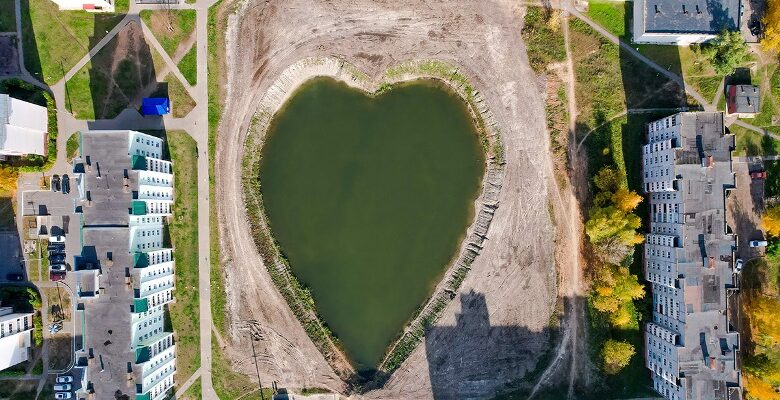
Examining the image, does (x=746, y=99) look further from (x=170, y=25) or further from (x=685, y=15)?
(x=170, y=25)

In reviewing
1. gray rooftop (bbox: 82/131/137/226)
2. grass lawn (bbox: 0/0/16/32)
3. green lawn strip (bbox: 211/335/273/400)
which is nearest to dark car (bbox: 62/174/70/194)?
gray rooftop (bbox: 82/131/137/226)

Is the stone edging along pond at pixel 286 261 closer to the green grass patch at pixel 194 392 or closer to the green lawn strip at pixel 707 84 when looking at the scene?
the green grass patch at pixel 194 392

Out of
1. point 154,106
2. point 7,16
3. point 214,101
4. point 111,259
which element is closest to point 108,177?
point 111,259

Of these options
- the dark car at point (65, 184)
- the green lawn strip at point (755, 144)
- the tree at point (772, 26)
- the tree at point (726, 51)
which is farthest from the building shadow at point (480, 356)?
the dark car at point (65, 184)

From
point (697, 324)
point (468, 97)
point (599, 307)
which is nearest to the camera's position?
point (697, 324)

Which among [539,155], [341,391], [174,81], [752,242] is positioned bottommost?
[341,391]

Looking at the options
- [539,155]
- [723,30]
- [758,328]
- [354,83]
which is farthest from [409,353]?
[723,30]

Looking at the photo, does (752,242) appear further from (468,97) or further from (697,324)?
(468,97)
